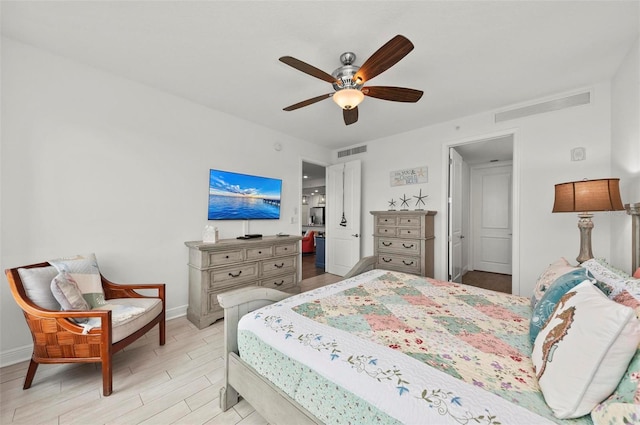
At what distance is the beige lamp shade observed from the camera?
1952 millimetres

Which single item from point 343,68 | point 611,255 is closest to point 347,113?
point 343,68

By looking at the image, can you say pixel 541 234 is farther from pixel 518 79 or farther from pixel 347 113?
pixel 347 113

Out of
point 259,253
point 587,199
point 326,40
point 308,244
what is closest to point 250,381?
point 259,253

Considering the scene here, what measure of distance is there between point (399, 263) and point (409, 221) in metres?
0.65

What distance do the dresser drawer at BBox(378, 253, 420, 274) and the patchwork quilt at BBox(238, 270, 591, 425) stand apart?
1.69m

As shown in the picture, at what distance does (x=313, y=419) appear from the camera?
1071 mm

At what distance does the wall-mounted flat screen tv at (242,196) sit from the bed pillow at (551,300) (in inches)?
127

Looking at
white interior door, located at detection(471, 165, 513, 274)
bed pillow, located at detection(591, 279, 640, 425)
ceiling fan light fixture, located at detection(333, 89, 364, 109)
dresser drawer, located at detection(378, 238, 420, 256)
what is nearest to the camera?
bed pillow, located at detection(591, 279, 640, 425)

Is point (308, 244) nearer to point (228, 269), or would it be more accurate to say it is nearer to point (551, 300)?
point (228, 269)

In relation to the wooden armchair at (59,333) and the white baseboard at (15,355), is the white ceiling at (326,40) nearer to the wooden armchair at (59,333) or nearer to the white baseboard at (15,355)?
the wooden armchair at (59,333)

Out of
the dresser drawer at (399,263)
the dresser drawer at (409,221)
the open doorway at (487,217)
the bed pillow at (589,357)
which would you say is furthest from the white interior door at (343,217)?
the bed pillow at (589,357)

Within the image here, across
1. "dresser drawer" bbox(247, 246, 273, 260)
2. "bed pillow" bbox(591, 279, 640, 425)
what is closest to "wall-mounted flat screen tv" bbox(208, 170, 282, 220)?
"dresser drawer" bbox(247, 246, 273, 260)

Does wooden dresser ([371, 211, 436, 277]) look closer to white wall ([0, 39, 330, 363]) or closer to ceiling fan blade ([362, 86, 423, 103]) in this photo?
ceiling fan blade ([362, 86, 423, 103])

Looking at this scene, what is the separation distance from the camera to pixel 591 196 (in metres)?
2.01
